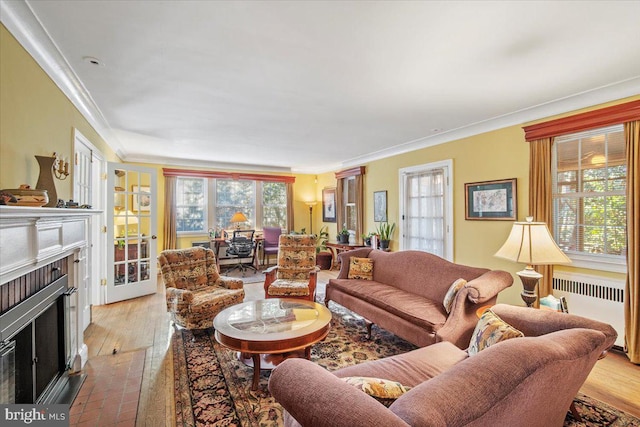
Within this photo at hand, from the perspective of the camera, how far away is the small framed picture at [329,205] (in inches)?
293

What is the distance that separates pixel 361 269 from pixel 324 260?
115 inches

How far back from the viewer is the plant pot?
6.76 meters

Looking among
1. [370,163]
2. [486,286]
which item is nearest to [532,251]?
[486,286]

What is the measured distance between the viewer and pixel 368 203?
6230 millimetres

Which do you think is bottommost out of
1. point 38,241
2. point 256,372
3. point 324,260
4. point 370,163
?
point 256,372

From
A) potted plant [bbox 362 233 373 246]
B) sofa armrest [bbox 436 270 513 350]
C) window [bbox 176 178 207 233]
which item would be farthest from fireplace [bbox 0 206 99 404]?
potted plant [bbox 362 233 373 246]

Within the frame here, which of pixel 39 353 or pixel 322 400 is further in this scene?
pixel 39 353

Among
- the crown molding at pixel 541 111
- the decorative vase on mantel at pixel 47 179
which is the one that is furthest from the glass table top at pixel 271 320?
the crown molding at pixel 541 111

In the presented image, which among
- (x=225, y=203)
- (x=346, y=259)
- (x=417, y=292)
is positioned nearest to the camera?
(x=417, y=292)

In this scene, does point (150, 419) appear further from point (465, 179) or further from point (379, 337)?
point (465, 179)

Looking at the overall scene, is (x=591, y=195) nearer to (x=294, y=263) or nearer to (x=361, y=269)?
(x=361, y=269)

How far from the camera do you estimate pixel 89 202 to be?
3713 millimetres

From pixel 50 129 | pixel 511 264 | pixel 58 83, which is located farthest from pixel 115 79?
pixel 511 264

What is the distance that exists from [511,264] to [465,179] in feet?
4.17
